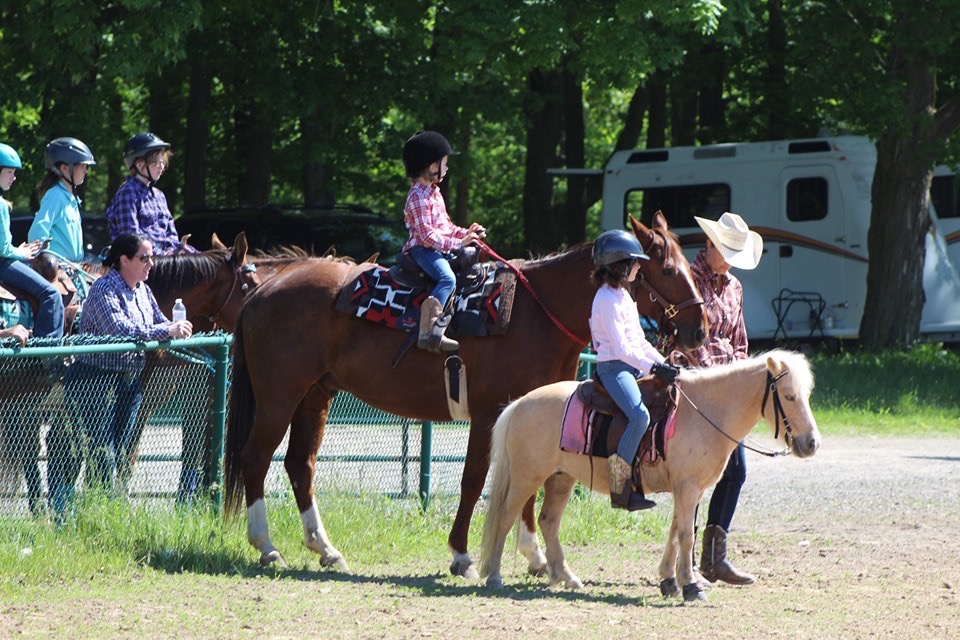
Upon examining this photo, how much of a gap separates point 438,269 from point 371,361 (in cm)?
70

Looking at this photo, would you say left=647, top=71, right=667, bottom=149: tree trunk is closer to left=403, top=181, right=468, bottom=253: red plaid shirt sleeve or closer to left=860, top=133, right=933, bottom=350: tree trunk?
left=860, top=133, right=933, bottom=350: tree trunk

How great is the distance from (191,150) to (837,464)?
12.5 m

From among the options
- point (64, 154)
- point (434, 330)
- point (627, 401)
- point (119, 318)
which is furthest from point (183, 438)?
point (627, 401)

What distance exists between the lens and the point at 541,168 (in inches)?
1011

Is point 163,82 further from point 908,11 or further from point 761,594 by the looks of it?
point 761,594

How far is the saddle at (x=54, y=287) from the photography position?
29.0ft

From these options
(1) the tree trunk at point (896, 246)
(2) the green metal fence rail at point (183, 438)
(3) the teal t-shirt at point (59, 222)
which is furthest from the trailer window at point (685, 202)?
(3) the teal t-shirt at point (59, 222)

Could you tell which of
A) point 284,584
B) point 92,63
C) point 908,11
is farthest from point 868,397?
point 284,584

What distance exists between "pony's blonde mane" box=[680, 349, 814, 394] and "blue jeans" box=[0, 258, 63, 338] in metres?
4.01

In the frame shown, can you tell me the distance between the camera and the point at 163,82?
2377cm

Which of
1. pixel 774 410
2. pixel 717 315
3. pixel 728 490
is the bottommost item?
pixel 728 490

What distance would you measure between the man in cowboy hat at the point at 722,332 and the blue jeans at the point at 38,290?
12.6ft

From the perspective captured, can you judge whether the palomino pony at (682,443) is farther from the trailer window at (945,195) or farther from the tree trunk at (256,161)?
the trailer window at (945,195)

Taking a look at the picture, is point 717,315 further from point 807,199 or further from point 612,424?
point 807,199
